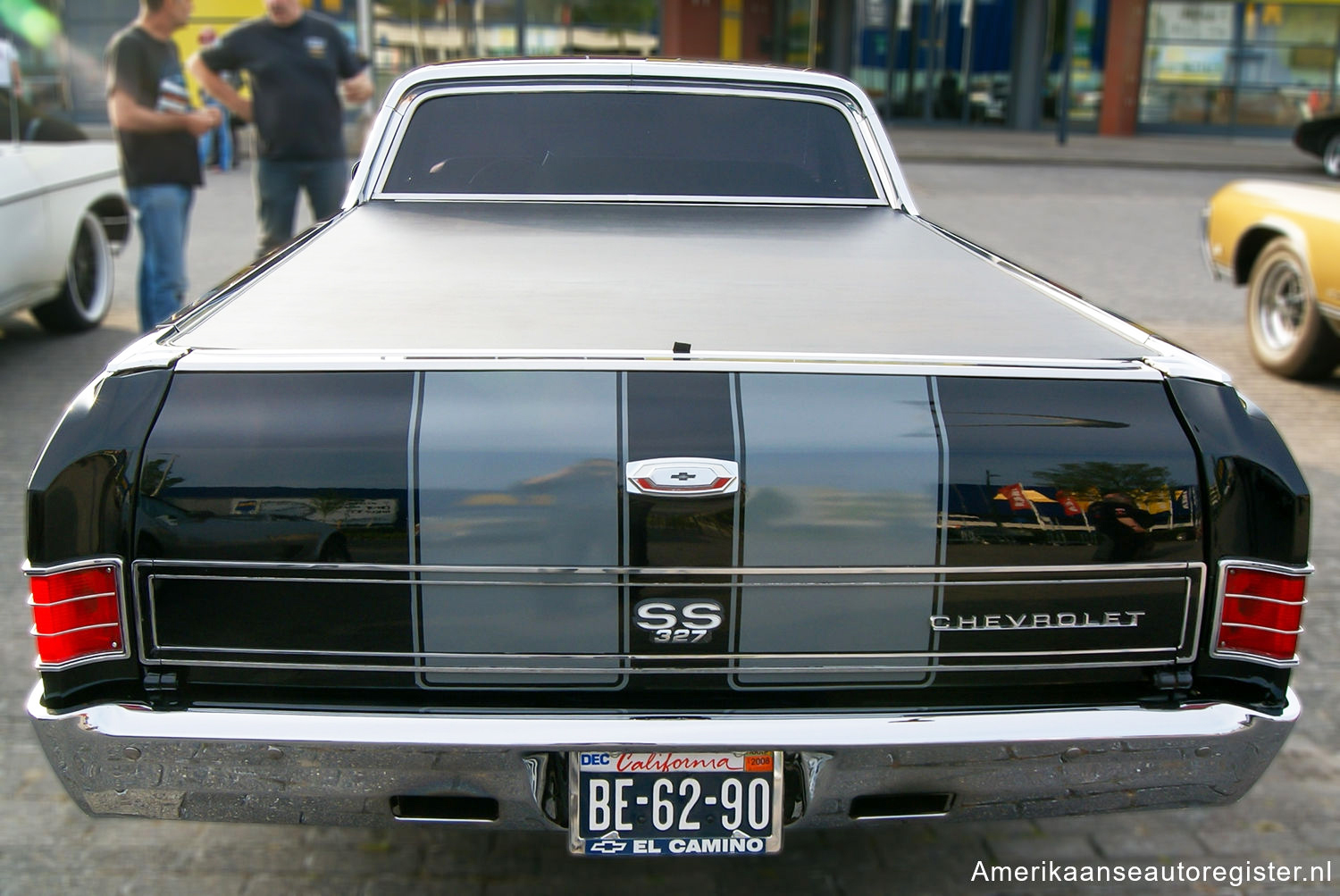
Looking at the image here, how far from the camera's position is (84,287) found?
736 cm

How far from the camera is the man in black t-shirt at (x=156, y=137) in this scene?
6031 millimetres

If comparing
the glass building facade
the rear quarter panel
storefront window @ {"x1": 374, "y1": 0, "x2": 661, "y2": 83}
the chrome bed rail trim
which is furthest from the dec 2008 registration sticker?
the glass building facade

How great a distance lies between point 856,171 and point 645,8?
855 inches

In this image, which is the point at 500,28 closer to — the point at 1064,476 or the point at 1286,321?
the point at 1286,321

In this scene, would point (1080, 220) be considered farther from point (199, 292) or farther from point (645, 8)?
point (645, 8)

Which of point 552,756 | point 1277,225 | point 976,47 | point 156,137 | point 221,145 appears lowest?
point 552,756

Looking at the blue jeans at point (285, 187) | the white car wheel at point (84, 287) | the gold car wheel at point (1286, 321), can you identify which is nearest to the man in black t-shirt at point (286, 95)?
the blue jeans at point (285, 187)

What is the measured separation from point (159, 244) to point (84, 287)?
1.51 m

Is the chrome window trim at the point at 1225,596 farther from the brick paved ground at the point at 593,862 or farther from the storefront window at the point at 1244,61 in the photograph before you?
the storefront window at the point at 1244,61

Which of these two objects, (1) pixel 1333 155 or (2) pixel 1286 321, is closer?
(2) pixel 1286 321

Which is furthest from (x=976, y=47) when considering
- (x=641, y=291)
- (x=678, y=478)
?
(x=678, y=478)

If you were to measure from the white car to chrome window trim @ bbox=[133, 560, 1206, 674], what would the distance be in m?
4.93

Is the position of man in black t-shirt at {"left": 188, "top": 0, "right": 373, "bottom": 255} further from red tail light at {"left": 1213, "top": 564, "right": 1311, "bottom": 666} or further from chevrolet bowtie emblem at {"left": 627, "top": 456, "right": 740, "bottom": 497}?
red tail light at {"left": 1213, "top": 564, "right": 1311, "bottom": 666}

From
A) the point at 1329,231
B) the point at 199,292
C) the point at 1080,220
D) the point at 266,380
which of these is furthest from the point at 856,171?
the point at 1080,220
